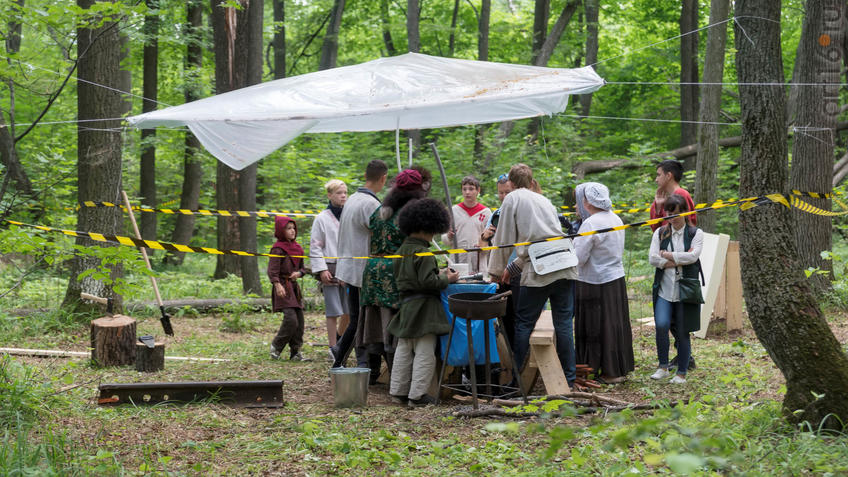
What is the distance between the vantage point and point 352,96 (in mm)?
6566

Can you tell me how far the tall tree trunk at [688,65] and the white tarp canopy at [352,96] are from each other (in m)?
11.5

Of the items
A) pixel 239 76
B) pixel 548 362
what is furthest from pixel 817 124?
pixel 239 76

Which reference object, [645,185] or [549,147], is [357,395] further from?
[549,147]

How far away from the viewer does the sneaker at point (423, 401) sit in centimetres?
555

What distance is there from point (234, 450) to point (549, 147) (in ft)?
42.9

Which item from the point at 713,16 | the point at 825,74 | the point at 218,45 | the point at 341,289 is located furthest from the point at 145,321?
the point at 825,74

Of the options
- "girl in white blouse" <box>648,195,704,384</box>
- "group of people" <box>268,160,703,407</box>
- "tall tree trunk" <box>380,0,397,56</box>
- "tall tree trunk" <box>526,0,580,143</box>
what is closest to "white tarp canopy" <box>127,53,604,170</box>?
"group of people" <box>268,160,703,407</box>

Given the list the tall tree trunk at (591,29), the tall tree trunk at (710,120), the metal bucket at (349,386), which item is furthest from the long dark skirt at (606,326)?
the tall tree trunk at (591,29)

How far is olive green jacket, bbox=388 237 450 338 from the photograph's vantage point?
5391mm

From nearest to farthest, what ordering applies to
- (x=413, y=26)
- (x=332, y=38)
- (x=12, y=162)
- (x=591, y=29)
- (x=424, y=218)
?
(x=12, y=162) → (x=424, y=218) → (x=413, y=26) → (x=591, y=29) → (x=332, y=38)

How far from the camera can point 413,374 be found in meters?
5.55

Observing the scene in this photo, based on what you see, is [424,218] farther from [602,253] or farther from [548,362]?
[602,253]

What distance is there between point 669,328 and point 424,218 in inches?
93.5

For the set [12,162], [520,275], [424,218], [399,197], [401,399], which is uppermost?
[12,162]
